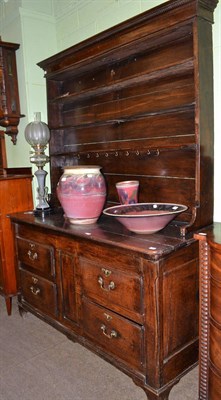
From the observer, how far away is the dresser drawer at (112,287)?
1.61 meters

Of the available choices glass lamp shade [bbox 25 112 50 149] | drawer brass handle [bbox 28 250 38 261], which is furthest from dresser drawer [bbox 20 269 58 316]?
glass lamp shade [bbox 25 112 50 149]

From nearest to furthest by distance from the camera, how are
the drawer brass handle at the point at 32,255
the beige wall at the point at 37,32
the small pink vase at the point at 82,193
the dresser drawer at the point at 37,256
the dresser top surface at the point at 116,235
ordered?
the dresser top surface at the point at 116,235 → the small pink vase at the point at 82,193 → the dresser drawer at the point at 37,256 → the drawer brass handle at the point at 32,255 → the beige wall at the point at 37,32

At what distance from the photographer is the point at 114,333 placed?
5.76 feet

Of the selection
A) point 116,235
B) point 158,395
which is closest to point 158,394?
point 158,395

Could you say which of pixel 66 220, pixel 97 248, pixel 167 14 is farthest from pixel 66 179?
pixel 167 14

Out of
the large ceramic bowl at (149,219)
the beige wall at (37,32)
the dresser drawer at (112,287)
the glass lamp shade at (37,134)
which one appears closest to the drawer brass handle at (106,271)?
the dresser drawer at (112,287)

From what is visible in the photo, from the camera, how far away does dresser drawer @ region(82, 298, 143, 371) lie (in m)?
1.65

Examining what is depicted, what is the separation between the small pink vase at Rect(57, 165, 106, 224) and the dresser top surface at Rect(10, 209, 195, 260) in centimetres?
7

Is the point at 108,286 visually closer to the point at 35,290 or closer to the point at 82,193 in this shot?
the point at 82,193

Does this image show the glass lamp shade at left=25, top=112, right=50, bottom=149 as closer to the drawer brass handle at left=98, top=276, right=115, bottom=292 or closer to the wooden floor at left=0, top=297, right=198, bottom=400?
the drawer brass handle at left=98, top=276, right=115, bottom=292

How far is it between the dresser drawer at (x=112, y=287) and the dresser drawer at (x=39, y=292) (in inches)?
15.7

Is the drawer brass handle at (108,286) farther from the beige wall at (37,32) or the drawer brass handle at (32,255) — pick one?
the beige wall at (37,32)

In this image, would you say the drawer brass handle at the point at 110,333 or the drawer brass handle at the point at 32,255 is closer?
the drawer brass handle at the point at 110,333

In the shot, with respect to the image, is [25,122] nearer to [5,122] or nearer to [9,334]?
[5,122]
